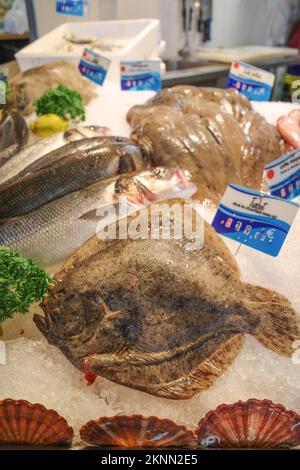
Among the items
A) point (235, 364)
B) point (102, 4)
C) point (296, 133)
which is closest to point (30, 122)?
point (296, 133)

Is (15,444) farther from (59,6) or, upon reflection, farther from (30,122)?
(59,6)

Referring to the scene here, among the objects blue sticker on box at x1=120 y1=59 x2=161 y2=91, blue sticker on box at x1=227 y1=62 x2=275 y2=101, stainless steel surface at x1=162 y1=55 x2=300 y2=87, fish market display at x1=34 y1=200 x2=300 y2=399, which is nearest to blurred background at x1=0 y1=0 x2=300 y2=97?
stainless steel surface at x1=162 y1=55 x2=300 y2=87

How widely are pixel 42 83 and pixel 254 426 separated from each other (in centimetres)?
321

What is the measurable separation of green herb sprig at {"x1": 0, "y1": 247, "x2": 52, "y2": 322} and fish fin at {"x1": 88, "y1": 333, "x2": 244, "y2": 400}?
0.31m

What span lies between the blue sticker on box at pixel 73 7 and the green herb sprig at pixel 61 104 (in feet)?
3.04

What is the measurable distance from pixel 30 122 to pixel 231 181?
178 cm

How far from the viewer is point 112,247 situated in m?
1.56

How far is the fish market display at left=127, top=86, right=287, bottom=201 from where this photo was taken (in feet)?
8.06

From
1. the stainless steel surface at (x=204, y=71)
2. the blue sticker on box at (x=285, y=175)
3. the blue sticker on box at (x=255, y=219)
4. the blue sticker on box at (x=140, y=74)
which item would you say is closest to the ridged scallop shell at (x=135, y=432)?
the blue sticker on box at (x=255, y=219)

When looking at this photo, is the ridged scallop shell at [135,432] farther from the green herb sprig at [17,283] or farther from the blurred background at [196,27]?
the blurred background at [196,27]

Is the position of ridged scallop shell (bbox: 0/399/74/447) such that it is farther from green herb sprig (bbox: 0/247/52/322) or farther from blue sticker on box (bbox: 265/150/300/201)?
blue sticker on box (bbox: 265/150/300/201)

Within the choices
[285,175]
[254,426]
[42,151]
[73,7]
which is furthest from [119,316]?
[73,7]

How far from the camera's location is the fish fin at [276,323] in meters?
1.40

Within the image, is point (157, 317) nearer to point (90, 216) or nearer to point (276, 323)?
point (276, 323)
